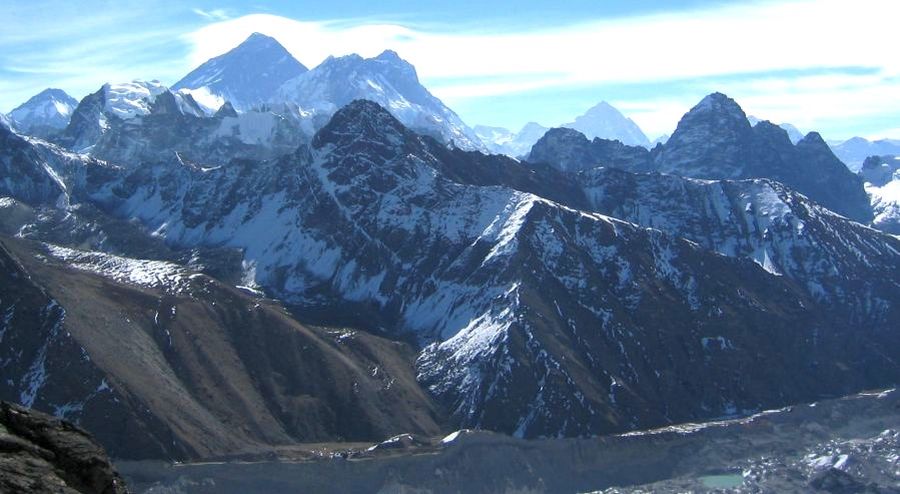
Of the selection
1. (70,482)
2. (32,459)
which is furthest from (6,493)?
(70,482)

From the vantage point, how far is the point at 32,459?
39.8 meters

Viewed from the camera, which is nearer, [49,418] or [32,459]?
[32,459]

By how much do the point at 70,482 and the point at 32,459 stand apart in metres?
3.29

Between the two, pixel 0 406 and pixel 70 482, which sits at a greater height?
pixel 0 406

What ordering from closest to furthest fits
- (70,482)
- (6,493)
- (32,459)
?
1. (6,493)
2. (32,459)
3. (70,482)

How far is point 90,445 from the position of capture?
43.3 metres


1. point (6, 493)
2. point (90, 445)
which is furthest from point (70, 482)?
point (6, 493)

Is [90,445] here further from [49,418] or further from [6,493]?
[6,493]

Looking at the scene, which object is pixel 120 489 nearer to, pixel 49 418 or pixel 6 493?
pixel 49 418

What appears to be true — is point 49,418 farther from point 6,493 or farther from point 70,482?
point 6,493

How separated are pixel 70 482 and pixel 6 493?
18.6 ft

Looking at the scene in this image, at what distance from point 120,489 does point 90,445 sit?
252 centimetres

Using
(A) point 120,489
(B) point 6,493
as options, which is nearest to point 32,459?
(B) point 6,493

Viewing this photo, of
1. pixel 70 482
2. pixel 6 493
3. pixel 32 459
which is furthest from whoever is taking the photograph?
pixel 70 482
